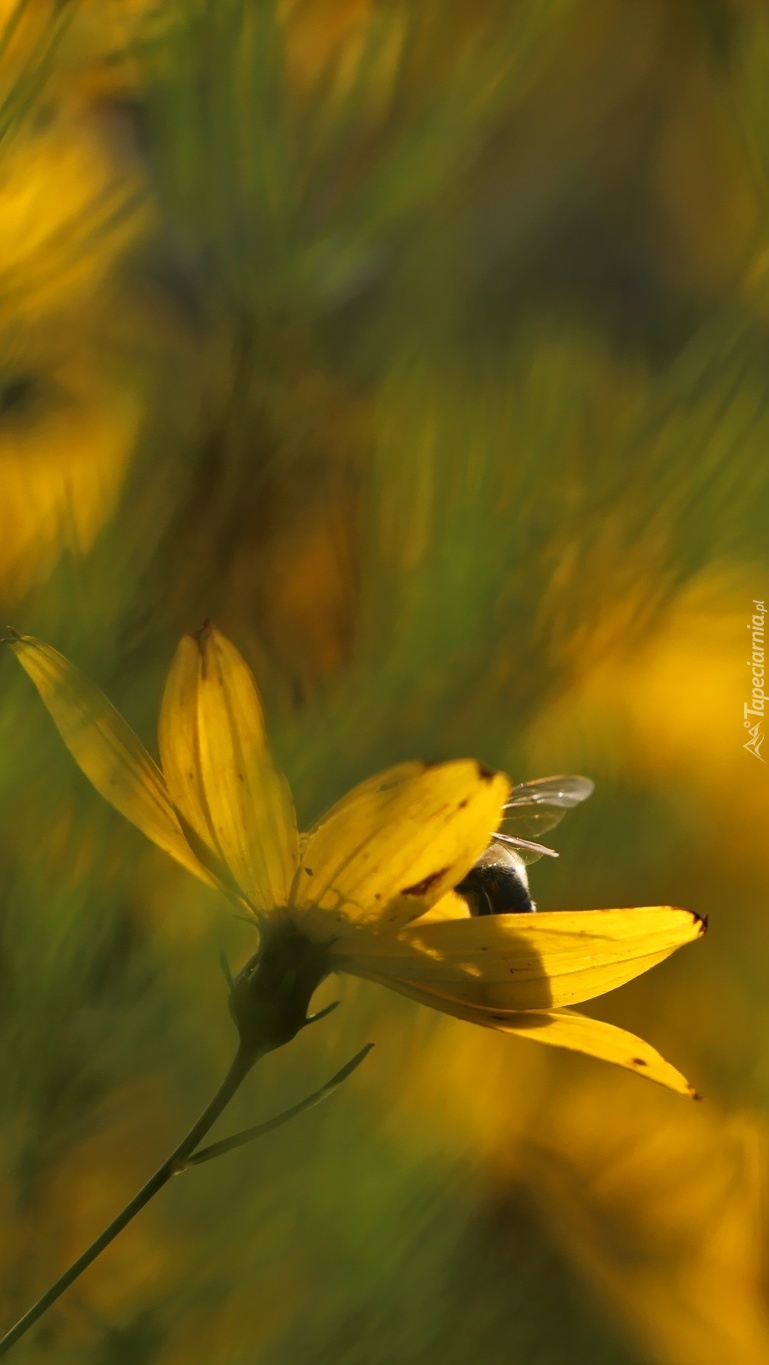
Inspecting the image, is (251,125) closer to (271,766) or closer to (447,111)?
(447,111)

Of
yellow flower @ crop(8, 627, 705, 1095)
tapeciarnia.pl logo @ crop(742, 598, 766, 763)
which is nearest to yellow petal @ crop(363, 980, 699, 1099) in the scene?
yellow flower @ crop(8, 627, 705, 1095)

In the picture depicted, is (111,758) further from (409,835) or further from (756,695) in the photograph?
(756,695)

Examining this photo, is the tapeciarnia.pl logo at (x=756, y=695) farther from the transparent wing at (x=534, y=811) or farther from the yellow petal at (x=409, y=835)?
the yellow petal at (x=409, y=835)

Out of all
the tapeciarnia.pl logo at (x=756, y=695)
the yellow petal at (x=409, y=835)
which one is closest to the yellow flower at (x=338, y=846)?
the yellow petal at (x=409, y=835)

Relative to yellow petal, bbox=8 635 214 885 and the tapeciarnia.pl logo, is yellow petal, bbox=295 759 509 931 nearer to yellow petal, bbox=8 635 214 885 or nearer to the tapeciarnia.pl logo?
yellow petal, bbox=8 635 214 885

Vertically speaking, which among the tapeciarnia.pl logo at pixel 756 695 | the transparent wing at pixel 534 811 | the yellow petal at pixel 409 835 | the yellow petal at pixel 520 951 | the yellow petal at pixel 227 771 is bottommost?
the tapeciarnia.pl logo at pixel 756 695

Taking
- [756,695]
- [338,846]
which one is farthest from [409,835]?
[756,695]

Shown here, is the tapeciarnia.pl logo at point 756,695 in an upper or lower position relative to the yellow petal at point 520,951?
lower
